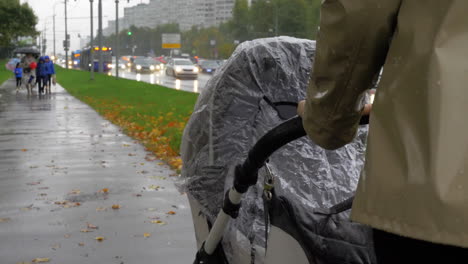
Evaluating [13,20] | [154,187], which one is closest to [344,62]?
[154,187]

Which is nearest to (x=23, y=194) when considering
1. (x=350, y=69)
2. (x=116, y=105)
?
(x=350, y=69)

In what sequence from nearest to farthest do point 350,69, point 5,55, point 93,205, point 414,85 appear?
1. point 414,85
2. point 350,69
3. point 93,205
4. point 5,55

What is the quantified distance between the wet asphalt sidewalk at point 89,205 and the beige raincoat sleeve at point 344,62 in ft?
10.9

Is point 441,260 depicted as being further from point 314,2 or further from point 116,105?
point 314,2

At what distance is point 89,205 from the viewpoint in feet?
22.4

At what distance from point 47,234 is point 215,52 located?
99.6 meters

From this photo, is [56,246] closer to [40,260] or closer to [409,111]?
[40,260]

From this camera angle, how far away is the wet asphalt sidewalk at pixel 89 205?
5.27 meters

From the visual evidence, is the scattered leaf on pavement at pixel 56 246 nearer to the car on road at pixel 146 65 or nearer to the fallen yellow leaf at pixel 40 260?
the fallen yellow leaf at pixel 40 260

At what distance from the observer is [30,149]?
441 inches

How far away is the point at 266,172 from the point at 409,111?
1069 mm

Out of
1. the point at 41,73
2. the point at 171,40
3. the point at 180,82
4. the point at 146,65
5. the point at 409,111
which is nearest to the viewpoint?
the point at 409,111

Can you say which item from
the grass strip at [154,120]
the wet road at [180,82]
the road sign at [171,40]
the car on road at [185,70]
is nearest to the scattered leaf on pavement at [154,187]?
the grass strip at [154,120]

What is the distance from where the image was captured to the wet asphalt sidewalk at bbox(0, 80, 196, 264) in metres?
5.27
